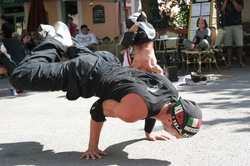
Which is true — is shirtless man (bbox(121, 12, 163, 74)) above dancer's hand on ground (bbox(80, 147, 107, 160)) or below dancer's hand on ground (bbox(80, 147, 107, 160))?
above

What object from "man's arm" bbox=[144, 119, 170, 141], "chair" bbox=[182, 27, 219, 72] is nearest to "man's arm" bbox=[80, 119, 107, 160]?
"man's arm" bbox=[144, 119, 170, 141]

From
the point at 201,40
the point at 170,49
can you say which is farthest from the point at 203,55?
the point at 170,49

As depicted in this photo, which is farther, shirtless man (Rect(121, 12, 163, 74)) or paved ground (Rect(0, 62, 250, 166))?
shirtless man (Rect(121, 12, 163, 74))

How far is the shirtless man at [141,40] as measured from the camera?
496 centimetres

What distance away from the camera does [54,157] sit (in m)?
4.03

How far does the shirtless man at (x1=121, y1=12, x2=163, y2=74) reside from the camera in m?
4.96

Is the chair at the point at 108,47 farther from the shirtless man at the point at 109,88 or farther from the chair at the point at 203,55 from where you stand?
the shirtless man at the point at 109,88

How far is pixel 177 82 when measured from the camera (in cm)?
868

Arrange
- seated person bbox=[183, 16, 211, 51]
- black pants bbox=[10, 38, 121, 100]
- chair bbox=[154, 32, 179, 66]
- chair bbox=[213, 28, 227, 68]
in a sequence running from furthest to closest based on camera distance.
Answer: chair bbox=[154, 32, 179, 66] → chair bbox=[213, 28, 227, 68] → seated person bbox=[183, 16, 211, 51] → black pants bbox=[10, 38, 121, 100]

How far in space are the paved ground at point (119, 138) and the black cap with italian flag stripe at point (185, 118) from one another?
34 cm

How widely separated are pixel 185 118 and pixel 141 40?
1814 mm

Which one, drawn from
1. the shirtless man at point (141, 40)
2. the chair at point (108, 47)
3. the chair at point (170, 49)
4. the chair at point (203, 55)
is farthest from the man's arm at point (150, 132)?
the chair at point (108, 47)

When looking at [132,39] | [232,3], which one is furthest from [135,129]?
[232,3]

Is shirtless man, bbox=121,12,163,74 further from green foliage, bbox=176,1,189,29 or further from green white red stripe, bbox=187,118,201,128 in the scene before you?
green foliage, bbox=176,1,189,29
